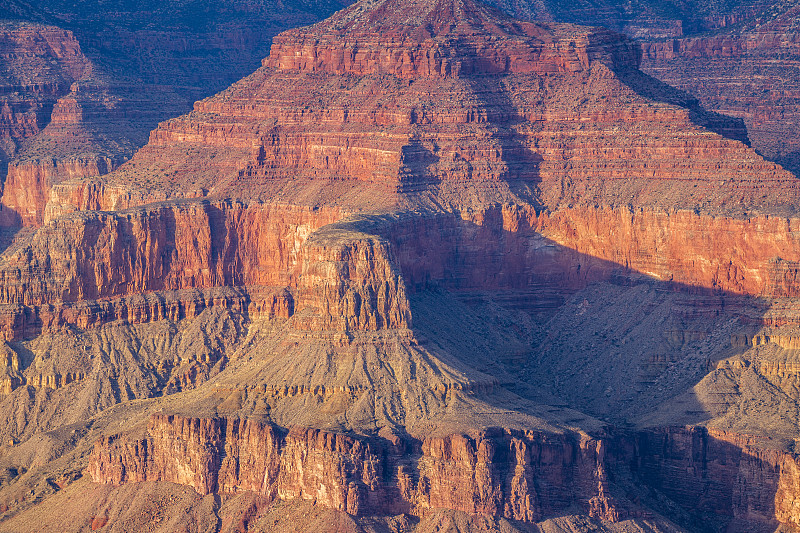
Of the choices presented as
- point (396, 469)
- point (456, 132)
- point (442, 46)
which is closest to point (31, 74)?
point (442, 46)

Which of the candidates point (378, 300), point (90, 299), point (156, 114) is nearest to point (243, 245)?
point (90, 299)

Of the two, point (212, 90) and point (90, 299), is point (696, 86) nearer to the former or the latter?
→ point (212, 90)

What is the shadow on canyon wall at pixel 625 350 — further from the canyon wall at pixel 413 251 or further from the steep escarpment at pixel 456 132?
the steep escarpment at pixel 456 132

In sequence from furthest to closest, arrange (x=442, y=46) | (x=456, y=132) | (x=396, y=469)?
(x=442, y=46)
(x=456, y=132)
(x=396, y=469)

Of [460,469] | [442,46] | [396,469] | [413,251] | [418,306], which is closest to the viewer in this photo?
[460,469]

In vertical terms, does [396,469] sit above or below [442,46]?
below

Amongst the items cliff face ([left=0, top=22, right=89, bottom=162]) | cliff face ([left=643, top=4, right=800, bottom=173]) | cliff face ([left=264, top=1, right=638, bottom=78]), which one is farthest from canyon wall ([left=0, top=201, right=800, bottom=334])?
cliff face ([left=0, top=22, right=89, bottom=162])

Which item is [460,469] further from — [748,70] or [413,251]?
[748,70]

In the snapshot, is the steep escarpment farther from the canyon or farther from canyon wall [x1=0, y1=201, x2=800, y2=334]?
canyon wall [x1=0, y1=201, x2=800, y2=334]
